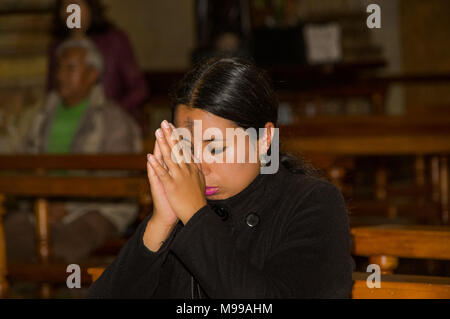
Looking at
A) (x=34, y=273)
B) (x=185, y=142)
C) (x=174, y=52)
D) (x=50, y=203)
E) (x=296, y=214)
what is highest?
(x=174, y=52)

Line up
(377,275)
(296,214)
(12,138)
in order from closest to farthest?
1. (296,214)
2. (377,275)
3. (12,138)

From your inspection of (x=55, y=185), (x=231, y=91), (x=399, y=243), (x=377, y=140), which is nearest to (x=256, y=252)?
(x=231, y=91)

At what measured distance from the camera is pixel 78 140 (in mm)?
4234

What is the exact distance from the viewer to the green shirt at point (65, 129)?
432 cm

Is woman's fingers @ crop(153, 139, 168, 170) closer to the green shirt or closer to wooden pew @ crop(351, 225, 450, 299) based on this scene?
wooden pew @ crop(351, 225, 450, 299)

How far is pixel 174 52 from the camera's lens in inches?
465

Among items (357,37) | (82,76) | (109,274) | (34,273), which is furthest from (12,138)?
(357,37)

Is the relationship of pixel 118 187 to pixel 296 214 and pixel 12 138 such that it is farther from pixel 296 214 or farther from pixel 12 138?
pixel 12 138

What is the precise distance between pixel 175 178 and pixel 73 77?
9.73 feet

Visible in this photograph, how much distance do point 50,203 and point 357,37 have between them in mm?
8437

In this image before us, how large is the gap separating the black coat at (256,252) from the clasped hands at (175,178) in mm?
31

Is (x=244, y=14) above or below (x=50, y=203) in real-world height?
above

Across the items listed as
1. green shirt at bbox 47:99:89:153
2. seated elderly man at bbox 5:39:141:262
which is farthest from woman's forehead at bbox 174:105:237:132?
green shirt at bbox 47:99:89:153

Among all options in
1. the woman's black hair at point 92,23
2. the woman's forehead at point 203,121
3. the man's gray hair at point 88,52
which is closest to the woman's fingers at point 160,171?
the woman's forehead at point 203,121
